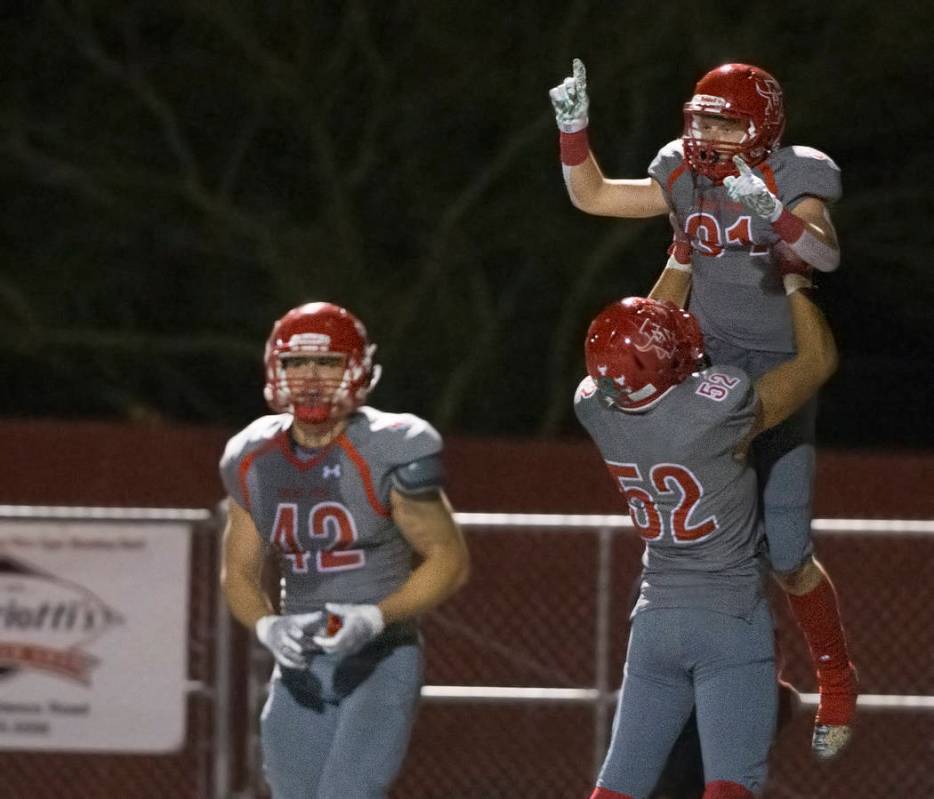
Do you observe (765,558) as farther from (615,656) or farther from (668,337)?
(615,656)

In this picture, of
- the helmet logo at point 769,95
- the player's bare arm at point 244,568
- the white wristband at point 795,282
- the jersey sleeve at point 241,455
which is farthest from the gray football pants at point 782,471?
the player's bare arm at point 244,568

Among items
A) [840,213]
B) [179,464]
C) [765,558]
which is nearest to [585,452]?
[179,464]

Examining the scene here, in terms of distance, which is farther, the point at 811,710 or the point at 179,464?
the point at 179,464

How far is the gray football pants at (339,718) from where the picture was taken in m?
4.89

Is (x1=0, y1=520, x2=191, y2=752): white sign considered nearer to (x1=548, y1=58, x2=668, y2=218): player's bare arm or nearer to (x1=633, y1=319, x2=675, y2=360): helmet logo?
(x1=548, y1=58, x2=668, y2=218): player's bare arm

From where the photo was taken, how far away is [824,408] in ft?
49.7

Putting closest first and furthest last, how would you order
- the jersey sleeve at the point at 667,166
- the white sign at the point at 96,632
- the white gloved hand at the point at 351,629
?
the white gloved hand at the point at 351,629
the jersey sleeve at the point at 667,166
the white sign at the point at 96,632

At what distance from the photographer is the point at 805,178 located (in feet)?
16.1

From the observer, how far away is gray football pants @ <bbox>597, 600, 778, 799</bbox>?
4852mm

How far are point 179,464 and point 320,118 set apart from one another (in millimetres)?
6525

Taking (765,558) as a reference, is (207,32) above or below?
above

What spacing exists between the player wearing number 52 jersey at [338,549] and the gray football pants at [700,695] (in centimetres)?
52

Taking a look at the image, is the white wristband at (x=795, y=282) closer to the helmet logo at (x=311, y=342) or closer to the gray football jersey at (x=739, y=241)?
the gray football jersey at (x=739, y=241)

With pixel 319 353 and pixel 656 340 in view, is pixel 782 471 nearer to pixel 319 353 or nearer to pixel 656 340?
pixel 656 340
